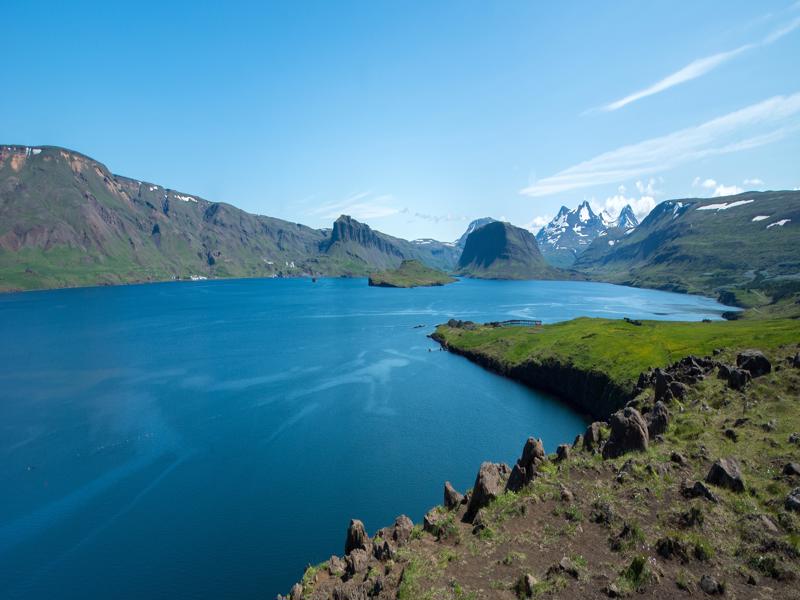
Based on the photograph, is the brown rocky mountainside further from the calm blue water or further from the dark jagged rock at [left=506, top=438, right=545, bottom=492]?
the calm blue water

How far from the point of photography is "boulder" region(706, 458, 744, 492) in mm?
25125

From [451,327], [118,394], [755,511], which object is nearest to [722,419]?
[755,511]

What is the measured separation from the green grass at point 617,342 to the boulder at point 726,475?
48341 millimetres

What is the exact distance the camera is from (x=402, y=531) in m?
32.3

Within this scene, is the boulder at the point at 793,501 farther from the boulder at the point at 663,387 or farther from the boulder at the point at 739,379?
the boulder at the point at 663,387

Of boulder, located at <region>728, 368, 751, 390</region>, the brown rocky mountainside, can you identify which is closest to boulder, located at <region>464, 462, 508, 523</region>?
the brown rocky mountainside

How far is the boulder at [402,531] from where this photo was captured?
31.1 meters

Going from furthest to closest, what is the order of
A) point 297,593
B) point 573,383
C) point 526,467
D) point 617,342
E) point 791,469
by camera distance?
point 617,342 → point 573,383 → point 526,467 → point 297,593 → point 791,469

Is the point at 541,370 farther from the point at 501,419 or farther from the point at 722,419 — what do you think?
the point at 722,419

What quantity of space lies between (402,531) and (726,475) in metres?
20.4

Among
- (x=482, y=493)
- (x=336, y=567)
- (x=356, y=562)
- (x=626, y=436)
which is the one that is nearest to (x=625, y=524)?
(x=482, y=493)

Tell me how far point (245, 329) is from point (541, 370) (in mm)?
126085

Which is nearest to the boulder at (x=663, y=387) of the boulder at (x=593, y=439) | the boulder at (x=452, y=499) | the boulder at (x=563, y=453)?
the boulder at (x=593, y=439)

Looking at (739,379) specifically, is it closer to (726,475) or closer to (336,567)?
(726,475)
